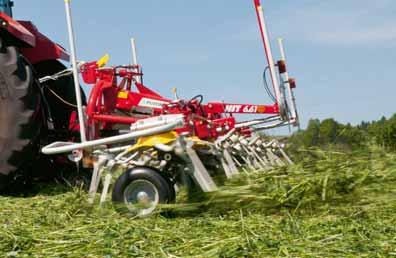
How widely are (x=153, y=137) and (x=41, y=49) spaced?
9.32ft

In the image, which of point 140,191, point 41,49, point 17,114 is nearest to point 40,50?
point 41,49

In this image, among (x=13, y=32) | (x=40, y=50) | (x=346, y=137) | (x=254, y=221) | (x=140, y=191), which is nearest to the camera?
(x=254, y=221)


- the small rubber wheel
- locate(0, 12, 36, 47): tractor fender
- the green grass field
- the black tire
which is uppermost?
locate(0, 12, 36, 47): tractor fender

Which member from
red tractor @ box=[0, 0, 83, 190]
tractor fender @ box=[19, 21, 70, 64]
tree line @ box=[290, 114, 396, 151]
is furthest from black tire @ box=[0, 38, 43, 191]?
tree line @ box=[290, 114, 396, 151]

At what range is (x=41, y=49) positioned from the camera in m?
6.61

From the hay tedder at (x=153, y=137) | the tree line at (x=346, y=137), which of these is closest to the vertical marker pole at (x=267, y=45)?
the hay tedder at (x=153, y=137)

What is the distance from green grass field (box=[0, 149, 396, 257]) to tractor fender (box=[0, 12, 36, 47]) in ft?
5.37

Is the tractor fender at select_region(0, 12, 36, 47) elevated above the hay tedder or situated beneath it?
elevated above

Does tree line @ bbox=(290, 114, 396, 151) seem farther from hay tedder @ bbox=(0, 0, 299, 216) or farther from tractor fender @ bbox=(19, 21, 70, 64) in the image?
tractor fender @ bbox=(19, 21, 70, 64)

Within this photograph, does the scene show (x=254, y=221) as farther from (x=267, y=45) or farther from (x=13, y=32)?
(x=267, y=45)

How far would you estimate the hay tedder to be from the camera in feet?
13.5

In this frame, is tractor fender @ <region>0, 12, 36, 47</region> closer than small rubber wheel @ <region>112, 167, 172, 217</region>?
No

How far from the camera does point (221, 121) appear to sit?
21.4 ft

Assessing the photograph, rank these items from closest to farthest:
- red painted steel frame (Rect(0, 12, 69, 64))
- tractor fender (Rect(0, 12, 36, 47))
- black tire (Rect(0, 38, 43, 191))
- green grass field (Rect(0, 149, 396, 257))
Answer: green grass field (Rect(0, 149, 396, 257)) < black tire (Rect(0, 38, 43, 191)) < tractor fender (Rect(0, 12, 36, 47)) < red painted steel frame (Rect(0, 12, 69, 64))
